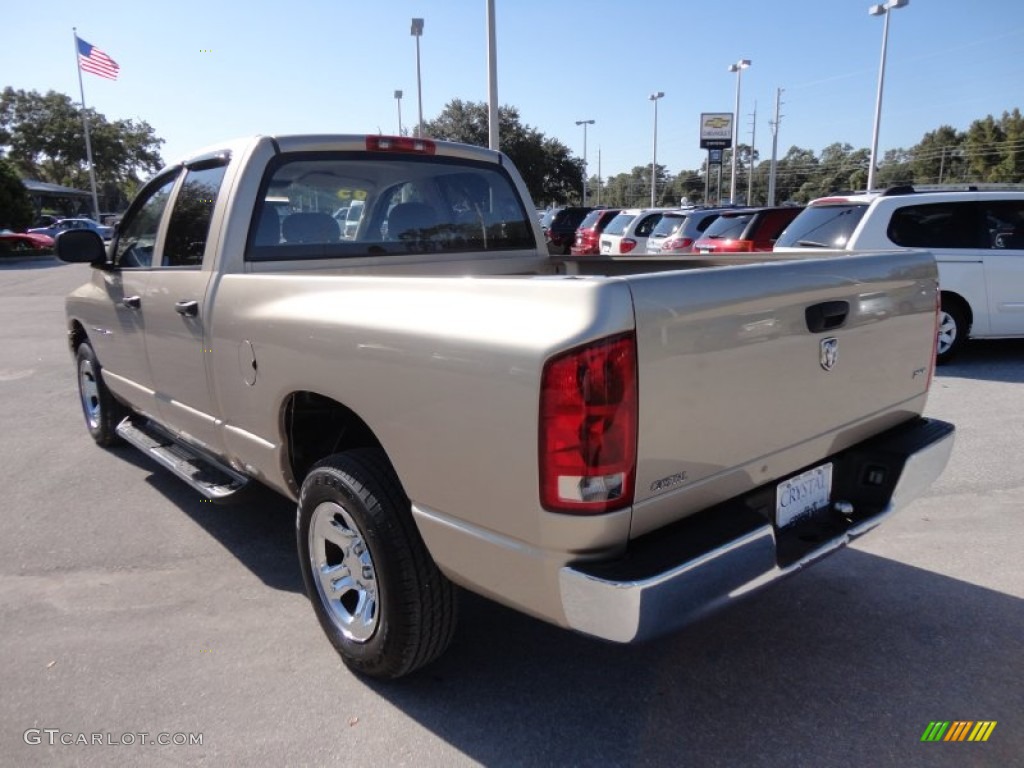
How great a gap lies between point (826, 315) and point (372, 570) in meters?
1.79

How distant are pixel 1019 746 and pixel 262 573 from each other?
3186mm

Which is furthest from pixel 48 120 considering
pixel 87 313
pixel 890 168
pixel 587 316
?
pixel 890 168

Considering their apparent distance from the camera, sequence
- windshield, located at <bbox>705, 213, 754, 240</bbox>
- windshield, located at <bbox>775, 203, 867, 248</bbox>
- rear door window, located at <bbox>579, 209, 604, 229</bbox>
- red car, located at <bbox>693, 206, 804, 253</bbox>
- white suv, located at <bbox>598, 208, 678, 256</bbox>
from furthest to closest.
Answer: rear door window, located at <bbox>579, 209, 604, 229</bbox> → white suv, located at <bbox>598, 208, 678, 256</bbox> → windshield, located at <bbox>705, 213, 754, 240</bbox> → red car, located at <bbox>693, 206, 804, 253</bbox> → windshield, located at <bbox>775, 203, 867, 248</bbox>

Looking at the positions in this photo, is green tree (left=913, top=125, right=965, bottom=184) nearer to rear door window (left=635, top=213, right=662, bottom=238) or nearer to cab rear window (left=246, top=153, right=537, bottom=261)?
rear door window (left=635, top=213, right=662, bottom=238)

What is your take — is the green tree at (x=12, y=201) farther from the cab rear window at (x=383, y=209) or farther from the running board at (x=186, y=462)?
the cab rear window at (x=383, y=209)

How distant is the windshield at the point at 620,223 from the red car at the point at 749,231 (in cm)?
563

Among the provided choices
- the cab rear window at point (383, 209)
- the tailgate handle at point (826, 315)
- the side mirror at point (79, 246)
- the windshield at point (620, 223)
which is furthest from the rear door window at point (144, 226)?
the windshield at point (620, 223)

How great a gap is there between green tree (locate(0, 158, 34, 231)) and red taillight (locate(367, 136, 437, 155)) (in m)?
38.4

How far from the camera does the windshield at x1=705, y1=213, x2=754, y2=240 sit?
33.6 ft

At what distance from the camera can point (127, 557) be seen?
389 cm

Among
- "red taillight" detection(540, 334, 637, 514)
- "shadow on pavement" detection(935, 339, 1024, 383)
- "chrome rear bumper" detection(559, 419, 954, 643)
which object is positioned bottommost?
"shadow on pavement" detection(935, 339, 1024, 383)

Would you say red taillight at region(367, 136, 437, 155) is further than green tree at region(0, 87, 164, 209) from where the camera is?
No

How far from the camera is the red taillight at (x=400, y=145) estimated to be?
12.4ft

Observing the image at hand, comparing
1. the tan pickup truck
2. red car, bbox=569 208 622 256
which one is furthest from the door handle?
red car, bbox=569 208 622 256
